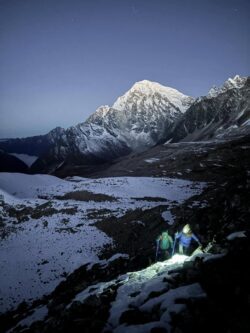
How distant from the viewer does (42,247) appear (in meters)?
28.0

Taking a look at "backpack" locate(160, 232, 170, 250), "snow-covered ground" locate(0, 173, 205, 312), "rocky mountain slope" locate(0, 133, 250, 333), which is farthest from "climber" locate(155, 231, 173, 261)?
"snow-covered ground" locate(0, 173, 205, 312)

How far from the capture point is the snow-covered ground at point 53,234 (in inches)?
893

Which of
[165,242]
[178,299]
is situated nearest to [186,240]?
[165,242]

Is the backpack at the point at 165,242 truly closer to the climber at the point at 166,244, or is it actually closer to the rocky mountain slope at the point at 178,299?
the climber at the point at 166,244

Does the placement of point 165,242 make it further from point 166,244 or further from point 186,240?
point 186,240

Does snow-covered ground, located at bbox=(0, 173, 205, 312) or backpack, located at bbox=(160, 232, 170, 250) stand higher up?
backpack, located at bbox=(160, 232, 170, 250)

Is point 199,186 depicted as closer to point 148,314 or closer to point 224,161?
point 224,161

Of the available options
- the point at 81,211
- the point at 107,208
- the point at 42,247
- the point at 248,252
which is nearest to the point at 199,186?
the point at 107,208

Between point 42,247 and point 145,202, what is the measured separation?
18.9 meters

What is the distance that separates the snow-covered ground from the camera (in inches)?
893

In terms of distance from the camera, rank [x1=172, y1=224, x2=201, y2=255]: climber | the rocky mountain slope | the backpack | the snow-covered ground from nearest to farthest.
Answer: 1. the rocky mountain slope
2. [x1=172, y1=224, x2=201, y2=255]: climber
3. the backpack
4. the snow-covered ground

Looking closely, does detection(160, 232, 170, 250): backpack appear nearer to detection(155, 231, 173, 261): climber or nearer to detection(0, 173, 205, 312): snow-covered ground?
detection(155, 231, 173, 261): climber

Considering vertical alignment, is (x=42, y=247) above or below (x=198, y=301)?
below

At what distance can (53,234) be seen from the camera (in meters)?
30.9
